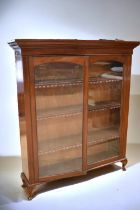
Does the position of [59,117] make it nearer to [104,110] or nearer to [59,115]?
[59,115]

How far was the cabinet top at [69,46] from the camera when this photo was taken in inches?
69.9

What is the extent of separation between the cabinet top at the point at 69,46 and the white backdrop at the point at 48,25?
0.52 m

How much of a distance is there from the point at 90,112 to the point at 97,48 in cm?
64

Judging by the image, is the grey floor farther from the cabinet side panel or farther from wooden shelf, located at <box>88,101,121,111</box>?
wooden shelf, located at <box>88,101,121,111</box>

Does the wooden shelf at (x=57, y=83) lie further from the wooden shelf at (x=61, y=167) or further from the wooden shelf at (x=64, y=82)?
the wooden shelf at (x=61, y=167)

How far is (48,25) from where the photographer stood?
2.47m

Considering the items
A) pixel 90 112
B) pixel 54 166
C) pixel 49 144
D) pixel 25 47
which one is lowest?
pixel 54 166

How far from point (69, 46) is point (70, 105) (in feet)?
1.98

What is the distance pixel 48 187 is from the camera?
2.25 metres

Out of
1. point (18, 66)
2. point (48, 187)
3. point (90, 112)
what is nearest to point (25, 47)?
point (18, 66)

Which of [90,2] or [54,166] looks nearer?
[54,166]

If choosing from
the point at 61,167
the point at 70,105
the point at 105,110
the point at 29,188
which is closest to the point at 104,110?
the point at 105,110

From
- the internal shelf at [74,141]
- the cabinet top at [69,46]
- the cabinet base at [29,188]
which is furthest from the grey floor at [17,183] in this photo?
the cabinet top at [69,46]

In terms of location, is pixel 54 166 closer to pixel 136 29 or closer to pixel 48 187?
pixel 48 187
